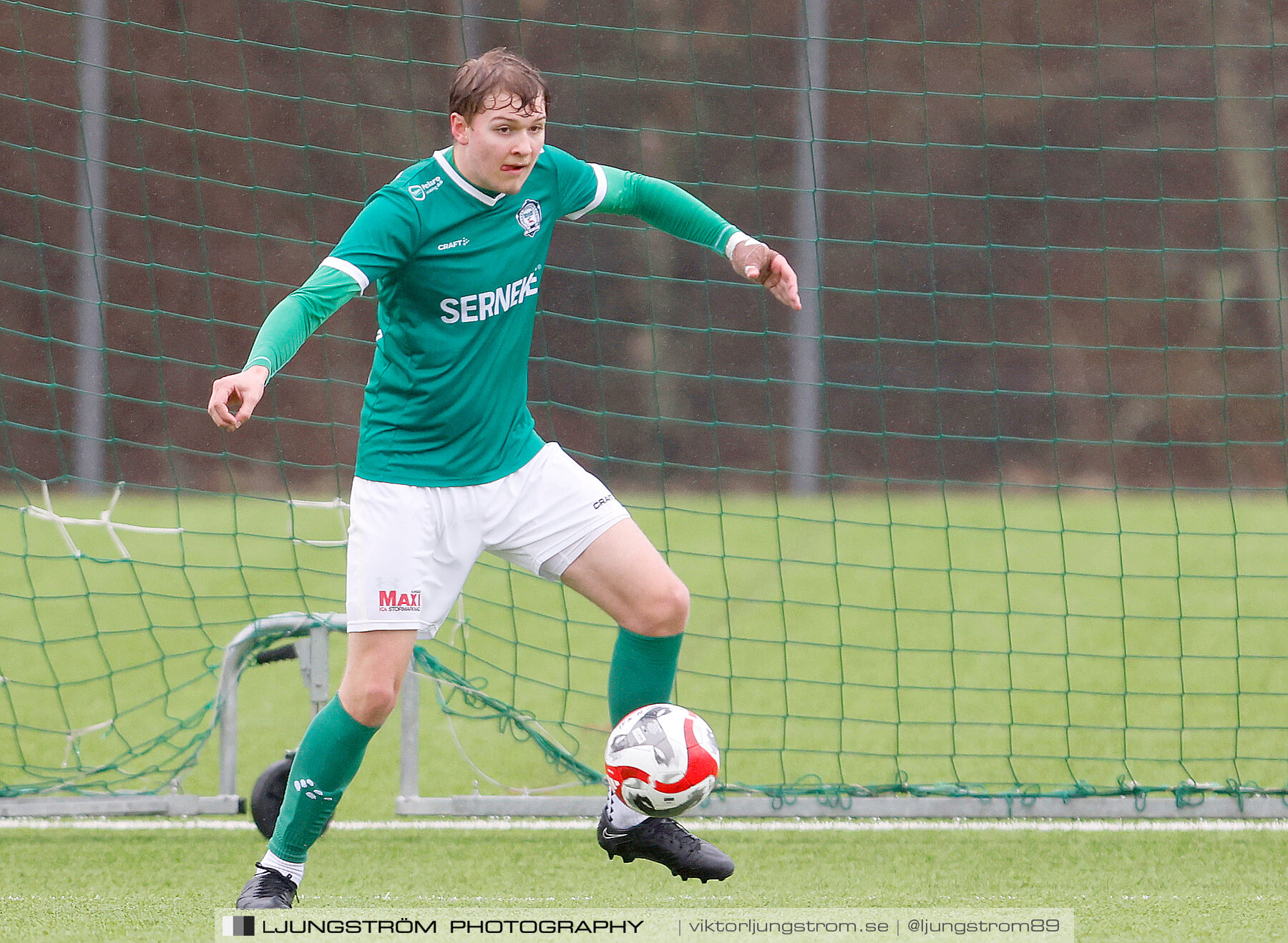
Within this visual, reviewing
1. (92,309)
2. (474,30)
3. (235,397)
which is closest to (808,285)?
(474,30)

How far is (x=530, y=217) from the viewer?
3160 millimetres

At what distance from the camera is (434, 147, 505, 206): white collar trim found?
3.03 m

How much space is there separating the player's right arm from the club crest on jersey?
10.7 inches

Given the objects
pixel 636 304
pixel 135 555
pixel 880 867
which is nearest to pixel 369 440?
pixel 880 867

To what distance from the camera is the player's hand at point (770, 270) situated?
3.12m

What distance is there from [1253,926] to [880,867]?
0.89 meters

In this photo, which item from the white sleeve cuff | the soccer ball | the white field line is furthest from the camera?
the white field line

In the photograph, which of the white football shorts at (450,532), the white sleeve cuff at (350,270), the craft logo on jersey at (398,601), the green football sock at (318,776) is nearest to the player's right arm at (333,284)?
the white sleeve cuff at (350,270)

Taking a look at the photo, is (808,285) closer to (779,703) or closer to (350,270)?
(779,703)

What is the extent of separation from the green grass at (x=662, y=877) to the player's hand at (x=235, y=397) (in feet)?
3.86

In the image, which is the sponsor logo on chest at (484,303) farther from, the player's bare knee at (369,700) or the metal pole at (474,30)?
the metal pole at (474,30)

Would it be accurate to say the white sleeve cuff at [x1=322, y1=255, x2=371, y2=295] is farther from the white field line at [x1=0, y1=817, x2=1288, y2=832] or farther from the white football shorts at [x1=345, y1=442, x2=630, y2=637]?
the white field line at [x1=0, y1=817, x2=1288, y2=832]

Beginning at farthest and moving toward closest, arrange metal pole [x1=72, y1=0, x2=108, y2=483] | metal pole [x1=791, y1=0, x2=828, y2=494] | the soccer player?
1. metal pole [x1=791, y1=0, x2=828, y2=494]
2. metal pole [x1=72, y1=0, x2=108, y2=483]
3. the soccer player

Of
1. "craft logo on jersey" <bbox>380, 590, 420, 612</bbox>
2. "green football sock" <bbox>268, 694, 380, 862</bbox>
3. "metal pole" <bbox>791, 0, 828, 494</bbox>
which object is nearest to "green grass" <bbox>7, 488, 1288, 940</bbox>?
"green football sock" <bbox>268, 694, 380, 862</bbox>
